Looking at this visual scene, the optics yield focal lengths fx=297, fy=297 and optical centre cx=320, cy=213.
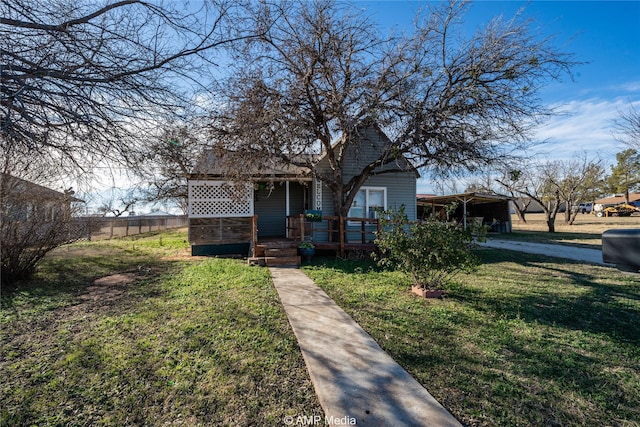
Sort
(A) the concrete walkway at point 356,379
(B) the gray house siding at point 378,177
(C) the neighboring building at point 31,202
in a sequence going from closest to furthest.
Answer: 1. (A) the concrete walkway at point 356,379
2. (C) the neighboring building at point 31,202
3. (B) the gray house siding at point 378,177

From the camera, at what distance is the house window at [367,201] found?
1196 centimetres

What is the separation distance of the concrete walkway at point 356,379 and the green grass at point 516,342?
0.53 ft

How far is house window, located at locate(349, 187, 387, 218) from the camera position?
11960 millimetres

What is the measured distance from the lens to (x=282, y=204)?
41.9ft

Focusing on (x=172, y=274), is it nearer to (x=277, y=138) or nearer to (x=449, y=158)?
(x=277, y=138)

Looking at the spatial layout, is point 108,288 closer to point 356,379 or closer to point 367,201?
point 356,379

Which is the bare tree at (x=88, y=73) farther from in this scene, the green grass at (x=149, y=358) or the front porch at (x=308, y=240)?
the front porch at (x=308, y=240)

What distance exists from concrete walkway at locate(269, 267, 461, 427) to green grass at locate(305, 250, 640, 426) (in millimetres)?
162

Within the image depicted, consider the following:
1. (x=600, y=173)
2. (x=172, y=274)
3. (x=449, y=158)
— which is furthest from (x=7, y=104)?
(x=600, y=173)

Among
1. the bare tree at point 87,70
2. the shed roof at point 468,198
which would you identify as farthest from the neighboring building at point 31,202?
the shed roof at point 468,198

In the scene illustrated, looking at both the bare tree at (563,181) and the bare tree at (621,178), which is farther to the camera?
the bare tree at (621,178)

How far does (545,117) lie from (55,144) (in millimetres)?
10332

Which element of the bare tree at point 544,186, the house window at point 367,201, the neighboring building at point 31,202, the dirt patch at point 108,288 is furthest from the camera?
the bare tree at point 544,186

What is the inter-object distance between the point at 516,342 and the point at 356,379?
223 centimetres
